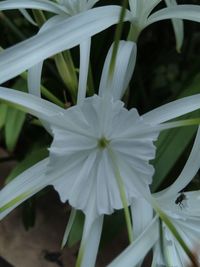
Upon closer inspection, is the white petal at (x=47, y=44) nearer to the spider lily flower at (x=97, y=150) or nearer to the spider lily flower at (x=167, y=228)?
the spider lily flower at (x=97, y=150)

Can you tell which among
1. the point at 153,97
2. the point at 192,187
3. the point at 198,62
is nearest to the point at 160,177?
the point at 192,187

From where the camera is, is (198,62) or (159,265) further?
(198,62)

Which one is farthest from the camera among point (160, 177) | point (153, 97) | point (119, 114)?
point (153, 97)

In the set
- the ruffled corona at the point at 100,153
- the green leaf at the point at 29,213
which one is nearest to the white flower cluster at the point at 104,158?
the ruffled corona at the point at 100,153

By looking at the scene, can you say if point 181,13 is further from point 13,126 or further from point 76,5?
point 13,126

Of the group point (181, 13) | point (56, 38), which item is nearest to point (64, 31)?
point (56, 38)

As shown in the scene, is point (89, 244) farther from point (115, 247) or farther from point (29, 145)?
point (29, 145)
